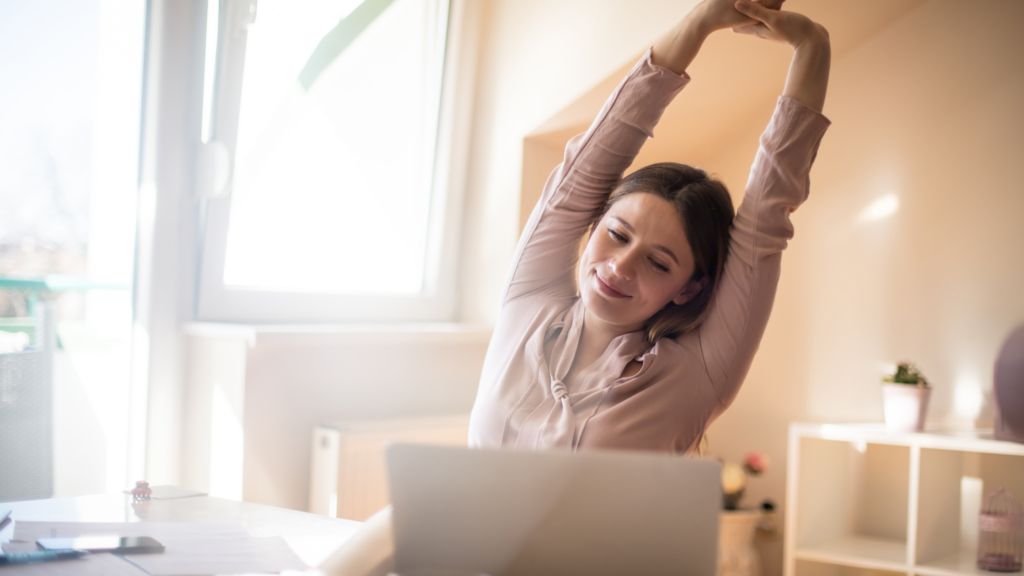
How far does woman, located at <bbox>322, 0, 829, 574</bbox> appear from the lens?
116 centimetres

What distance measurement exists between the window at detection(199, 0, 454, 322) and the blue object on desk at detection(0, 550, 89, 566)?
1134 millimetres

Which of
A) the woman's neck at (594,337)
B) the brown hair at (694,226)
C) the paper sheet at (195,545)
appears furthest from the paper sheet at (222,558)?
the brown hair at (694,226)

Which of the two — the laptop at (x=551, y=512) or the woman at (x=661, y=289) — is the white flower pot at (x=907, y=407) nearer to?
the woman at (x=661, y=289)

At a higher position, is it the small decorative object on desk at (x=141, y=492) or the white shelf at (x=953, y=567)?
the small decorative object on desk at (x=141, y=492)

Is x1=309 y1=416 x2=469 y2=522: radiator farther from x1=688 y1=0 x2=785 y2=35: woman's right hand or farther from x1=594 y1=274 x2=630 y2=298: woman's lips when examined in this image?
x1=688 y1=0 x2=785 y2=35: woman's right hand

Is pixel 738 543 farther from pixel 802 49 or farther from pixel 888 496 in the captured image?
pixel 802 49

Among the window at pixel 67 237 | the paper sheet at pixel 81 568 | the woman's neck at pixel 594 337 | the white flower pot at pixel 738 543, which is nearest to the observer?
the paper sheet at pixel 81 568

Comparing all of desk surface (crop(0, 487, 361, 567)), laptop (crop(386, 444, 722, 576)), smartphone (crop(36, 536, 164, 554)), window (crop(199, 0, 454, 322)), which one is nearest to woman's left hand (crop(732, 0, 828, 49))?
laptop (crop(386, 444, 722, 576))

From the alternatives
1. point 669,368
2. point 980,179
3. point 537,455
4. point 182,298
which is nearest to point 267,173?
point 182,298

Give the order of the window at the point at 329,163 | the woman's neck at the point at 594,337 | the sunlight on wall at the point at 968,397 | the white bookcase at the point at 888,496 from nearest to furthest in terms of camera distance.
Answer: the woman's neck at the point at 594,337, the window at the point at 329,163, the white bookcase at the point at 888,496, the sunlight on wall at the point at 968,397

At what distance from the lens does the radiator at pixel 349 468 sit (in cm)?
197

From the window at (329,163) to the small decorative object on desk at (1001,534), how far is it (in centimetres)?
181

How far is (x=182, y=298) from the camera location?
1.93 meters

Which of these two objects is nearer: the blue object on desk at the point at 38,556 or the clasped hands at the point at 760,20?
the blue object on desk at the point at 38,556
